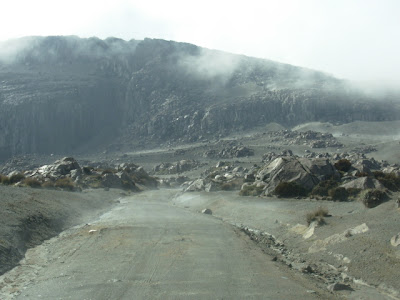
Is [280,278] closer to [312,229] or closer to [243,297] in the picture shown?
[243,297]

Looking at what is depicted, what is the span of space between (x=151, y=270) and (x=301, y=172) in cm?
2313

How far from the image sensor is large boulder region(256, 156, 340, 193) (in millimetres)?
32812

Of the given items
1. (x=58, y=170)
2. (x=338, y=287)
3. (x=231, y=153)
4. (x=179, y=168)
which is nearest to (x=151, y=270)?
(x=338, y=287)

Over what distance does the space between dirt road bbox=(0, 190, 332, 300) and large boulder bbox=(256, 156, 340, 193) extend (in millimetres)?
14382

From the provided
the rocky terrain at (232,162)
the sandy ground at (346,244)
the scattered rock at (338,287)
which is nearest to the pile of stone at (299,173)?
the rocky terrain at (232,162)

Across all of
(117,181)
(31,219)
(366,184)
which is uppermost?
(366,184)

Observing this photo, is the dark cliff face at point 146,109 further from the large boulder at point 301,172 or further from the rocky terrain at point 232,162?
the large boulder at point 301,172

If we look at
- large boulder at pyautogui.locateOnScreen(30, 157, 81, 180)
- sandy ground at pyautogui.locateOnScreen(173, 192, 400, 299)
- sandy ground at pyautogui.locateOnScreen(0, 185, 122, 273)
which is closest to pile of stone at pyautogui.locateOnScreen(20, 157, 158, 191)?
large boulder at pyautogui.locateOnScreen(30, 157, 81, 180)

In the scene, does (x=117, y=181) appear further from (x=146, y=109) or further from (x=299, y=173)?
(x=146, y=109)

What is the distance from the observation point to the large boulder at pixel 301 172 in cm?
3281

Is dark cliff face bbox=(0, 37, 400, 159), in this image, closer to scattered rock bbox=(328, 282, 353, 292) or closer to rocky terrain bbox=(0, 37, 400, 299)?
rocky terrain bbox=(0, 37, 400, 299)

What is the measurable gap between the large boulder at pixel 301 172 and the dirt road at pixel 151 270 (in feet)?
47.2

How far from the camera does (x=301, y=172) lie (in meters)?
33.8

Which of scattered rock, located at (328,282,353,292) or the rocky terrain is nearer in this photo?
scattered rock, located at (328,282,353,292)
